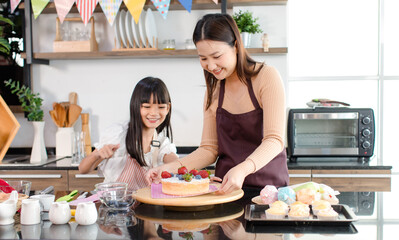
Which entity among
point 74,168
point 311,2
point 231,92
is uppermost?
point 311,2

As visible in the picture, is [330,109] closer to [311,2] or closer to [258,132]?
[311,2]

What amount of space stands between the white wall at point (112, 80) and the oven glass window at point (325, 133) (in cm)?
84

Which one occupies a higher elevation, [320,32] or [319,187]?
[320,32]

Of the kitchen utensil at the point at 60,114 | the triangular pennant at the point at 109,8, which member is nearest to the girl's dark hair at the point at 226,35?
the triangular pennant at the point at 109,8

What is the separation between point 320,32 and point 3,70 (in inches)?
103

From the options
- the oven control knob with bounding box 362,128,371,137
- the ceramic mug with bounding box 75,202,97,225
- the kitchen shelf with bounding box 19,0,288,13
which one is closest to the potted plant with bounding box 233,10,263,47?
the kitchen shelf with bounding box 19,0,288,13

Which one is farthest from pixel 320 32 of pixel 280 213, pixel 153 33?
pixel 280 213

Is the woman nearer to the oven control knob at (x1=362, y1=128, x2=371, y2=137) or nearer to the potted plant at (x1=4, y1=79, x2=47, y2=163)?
the oven control knob at (x1=362, y1=128, x2=371, y2=137)

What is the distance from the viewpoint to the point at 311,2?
3973mm

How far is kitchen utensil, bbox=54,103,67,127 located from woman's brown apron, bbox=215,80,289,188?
199 cm

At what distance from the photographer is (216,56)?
194 centimetres

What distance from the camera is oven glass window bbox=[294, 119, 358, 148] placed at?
3.53 metres

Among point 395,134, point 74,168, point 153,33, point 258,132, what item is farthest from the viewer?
point 395,134

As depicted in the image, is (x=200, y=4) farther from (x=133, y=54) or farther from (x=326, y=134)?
(x=326, y=134)
